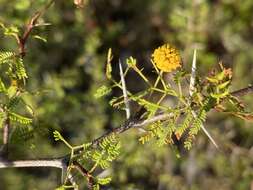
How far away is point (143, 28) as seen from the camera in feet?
12.5

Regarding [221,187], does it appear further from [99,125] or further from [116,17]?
[116,17]

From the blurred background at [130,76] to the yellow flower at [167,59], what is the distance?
4.23 feet

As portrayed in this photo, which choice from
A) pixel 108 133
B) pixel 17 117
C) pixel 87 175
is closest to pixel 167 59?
pixel 108 133

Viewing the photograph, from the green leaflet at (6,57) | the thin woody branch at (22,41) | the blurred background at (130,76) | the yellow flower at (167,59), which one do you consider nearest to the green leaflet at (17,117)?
the thin woody branch at (22,41)

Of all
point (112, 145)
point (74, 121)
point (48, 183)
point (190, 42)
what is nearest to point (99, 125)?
point (74, 121)

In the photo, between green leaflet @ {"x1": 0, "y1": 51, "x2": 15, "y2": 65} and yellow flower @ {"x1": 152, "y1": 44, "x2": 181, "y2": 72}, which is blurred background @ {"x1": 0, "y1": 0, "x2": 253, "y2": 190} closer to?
green leaflet @ {"x1": 0, "y1": 51, "x2": 15, "y2": 65}

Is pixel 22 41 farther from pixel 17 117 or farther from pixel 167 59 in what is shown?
pixel 167 59

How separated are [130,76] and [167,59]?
2329 mm

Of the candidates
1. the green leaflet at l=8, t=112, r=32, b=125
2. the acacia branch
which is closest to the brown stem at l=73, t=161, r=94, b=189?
the acacia branch

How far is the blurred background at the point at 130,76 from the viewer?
9.89 feet

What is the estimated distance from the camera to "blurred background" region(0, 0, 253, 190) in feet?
9.89

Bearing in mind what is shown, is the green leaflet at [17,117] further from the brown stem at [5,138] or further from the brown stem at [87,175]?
the brown stem at [87,175]

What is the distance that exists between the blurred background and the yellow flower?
1.29 m

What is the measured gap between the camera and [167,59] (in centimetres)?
148
